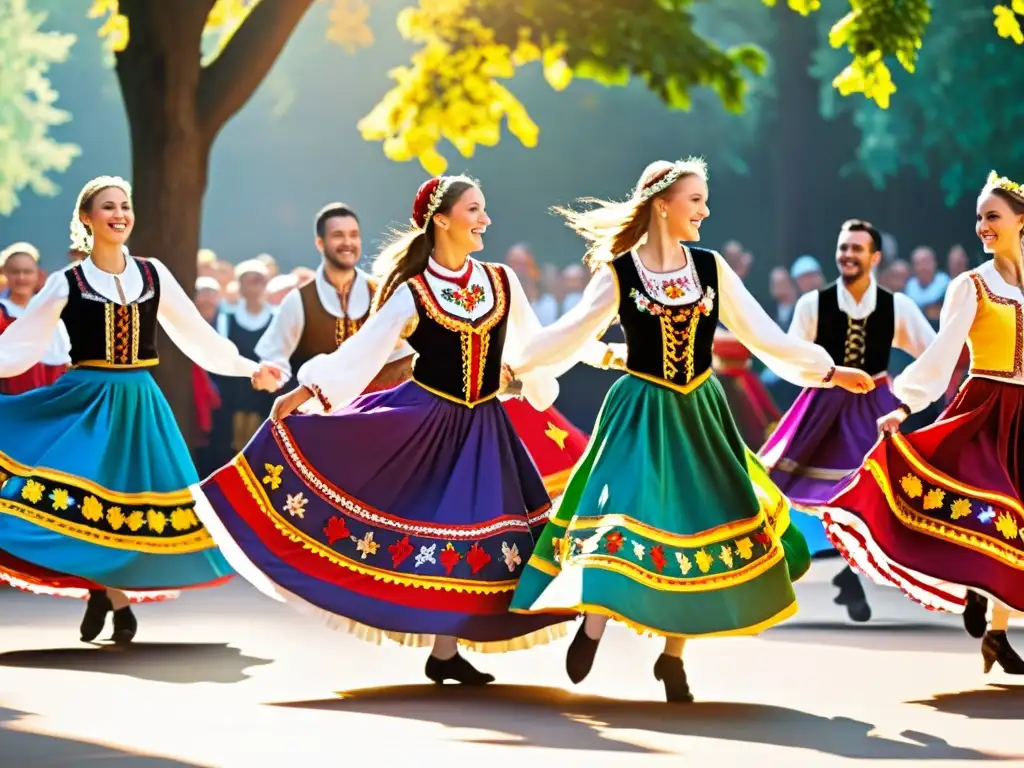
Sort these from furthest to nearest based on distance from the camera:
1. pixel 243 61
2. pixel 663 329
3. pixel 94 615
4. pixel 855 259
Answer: pixel 243 61 → pixel 855 259 → pixel 94 615 → pixel 663 329

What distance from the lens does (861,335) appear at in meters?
10.3

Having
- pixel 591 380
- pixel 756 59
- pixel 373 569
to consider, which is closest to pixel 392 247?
pixel 373 569

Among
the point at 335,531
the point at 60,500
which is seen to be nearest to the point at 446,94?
the point at 60,500

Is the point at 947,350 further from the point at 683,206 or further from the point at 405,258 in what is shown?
the point at 405,258

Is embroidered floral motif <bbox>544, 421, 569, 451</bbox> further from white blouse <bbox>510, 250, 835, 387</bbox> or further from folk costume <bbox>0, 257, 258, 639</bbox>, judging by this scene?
white blouse <bbox>510, 250, 835, 387</bbox>

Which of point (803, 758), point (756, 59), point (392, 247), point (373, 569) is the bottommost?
point (803, 758)

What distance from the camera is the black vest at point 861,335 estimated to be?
10.3m

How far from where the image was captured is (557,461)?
353 inches

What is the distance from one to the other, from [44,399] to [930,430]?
3.45 meters

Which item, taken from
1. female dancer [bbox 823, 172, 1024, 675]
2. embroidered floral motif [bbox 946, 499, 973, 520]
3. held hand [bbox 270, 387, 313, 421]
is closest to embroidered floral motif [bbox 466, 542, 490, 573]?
held hand [bbox 270, 387, 313, 421]

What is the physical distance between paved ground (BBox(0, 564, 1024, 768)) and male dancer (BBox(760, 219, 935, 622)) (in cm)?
76

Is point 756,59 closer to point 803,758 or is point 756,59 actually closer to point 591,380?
point 591,380

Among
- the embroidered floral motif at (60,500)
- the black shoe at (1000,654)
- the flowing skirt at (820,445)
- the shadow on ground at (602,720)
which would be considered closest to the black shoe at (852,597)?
the flowing skirt at (820,445)

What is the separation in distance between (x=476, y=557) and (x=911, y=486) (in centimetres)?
159
